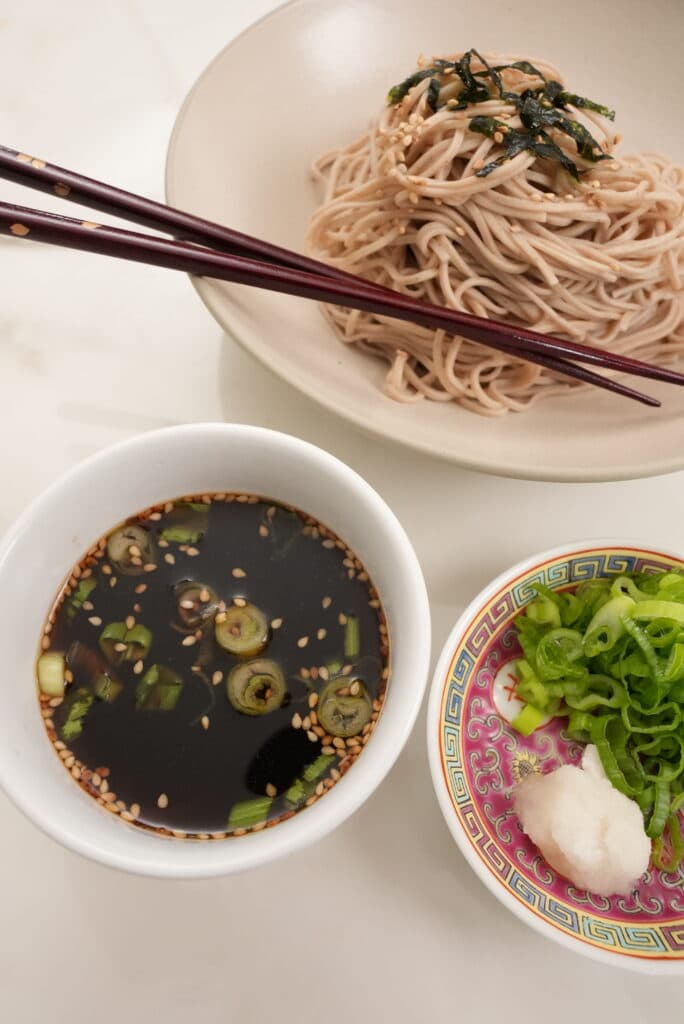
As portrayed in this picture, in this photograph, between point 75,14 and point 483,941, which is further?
point 75,14

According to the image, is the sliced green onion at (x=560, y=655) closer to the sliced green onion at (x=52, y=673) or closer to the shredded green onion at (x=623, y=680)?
the shredded green onion at (x=623, y=680)

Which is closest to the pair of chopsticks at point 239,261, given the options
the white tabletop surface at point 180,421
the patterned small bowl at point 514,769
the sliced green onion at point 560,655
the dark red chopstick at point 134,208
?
the dark red chopstick at point 134,208

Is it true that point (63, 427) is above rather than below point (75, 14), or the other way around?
below

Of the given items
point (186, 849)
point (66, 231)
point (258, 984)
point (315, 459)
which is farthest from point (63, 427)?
point (258, 984)

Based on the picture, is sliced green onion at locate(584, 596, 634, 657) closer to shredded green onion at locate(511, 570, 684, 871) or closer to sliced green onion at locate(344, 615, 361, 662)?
shredded green onion at locate(511, 570, 684, 871)

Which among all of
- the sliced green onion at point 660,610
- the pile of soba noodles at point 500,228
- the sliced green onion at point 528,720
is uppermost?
the pile of soba noodles at point 500,228

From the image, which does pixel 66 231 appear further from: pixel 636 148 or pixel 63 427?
pixel 636 148
